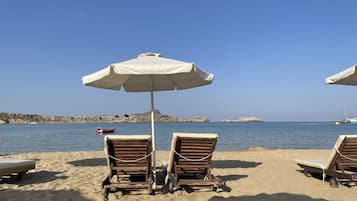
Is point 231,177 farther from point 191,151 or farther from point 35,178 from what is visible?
point 35,178

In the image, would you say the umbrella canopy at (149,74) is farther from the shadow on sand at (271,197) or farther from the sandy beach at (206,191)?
the shadow on sand at (271,197)

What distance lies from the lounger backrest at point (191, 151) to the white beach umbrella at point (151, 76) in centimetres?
49

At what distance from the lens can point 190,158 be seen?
16.5 ft

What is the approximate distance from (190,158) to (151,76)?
6.13 feet

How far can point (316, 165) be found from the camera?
575 cm

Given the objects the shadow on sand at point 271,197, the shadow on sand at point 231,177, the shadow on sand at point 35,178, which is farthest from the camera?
the shadow on sand at point 231,177

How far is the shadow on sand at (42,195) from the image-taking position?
178 inches

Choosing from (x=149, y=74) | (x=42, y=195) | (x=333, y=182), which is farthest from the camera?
(x=149, y=74)

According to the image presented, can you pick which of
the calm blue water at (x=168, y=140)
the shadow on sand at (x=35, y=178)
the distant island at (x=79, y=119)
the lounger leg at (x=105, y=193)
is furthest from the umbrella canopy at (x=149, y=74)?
the distant island at (x=79, y=119)

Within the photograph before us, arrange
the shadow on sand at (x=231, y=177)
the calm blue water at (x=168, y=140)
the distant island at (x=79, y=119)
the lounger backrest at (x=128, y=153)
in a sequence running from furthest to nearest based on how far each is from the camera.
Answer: the distant island at (x=79, y=119) < the calm blue water at (x=168, y=140) < the shadow on sand at (x=231, y=177) < the lounger backrest at (x=128, y=153)

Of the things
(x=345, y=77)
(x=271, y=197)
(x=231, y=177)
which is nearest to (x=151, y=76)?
(x=231, y=177)

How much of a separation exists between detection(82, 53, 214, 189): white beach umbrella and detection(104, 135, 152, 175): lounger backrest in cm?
41

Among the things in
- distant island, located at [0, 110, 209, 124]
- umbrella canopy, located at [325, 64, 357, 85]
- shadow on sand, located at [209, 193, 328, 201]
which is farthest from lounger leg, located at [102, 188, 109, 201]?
distant island, located at [0, 110, 209, 124]

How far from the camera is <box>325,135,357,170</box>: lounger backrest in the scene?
5.23 meters
